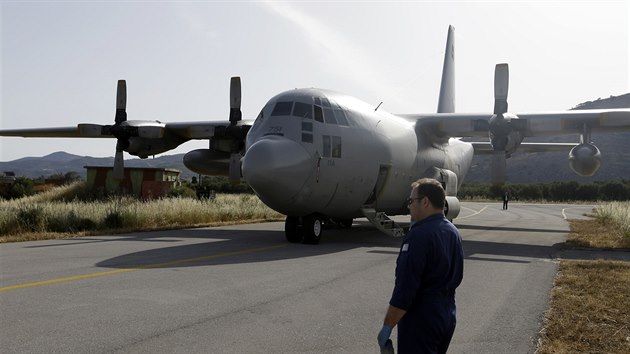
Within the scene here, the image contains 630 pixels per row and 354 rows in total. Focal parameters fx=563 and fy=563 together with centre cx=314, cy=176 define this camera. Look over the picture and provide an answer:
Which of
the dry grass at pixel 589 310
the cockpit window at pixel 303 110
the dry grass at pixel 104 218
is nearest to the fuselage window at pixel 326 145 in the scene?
the cockpit window at pixel 303 110

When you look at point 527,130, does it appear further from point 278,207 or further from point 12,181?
point 12,181

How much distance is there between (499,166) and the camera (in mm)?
20172

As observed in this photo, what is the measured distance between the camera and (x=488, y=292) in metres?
9.03

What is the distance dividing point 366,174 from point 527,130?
273 inches

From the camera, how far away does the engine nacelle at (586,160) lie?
18087mm

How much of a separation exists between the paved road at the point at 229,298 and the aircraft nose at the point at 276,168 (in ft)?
5.13

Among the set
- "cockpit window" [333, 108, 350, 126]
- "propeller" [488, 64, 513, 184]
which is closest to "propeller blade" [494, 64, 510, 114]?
"propeller" [488, 64, 513, 184]

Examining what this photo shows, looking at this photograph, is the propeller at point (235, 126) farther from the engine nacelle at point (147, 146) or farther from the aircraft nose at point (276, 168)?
the aircraft nose at point (276, 168)

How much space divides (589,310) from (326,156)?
341 inches

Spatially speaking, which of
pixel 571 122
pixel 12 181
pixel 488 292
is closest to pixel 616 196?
pixel 571 122

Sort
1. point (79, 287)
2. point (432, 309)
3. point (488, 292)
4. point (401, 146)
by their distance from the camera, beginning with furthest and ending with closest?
point (401, 146)
point (488, 292)
point (79, 287)
point (432, 309)

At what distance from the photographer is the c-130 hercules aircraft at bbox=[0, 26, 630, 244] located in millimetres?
14672

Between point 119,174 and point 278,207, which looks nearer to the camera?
point 278,207

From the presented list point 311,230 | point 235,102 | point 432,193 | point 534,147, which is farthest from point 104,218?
point 534,147
